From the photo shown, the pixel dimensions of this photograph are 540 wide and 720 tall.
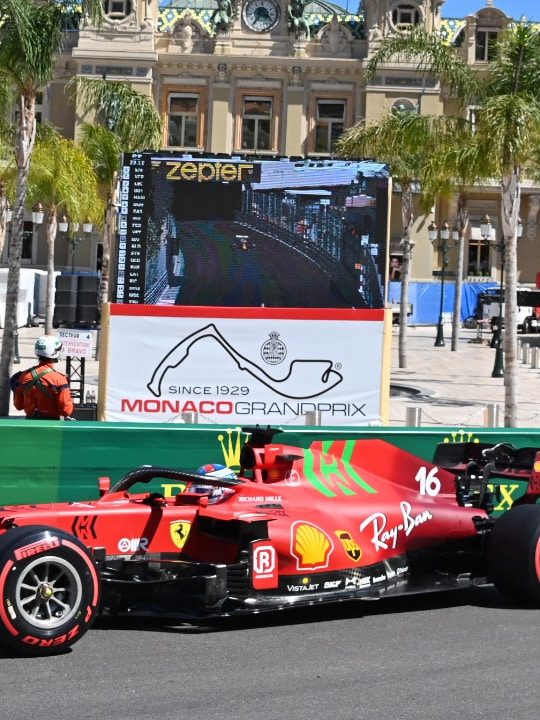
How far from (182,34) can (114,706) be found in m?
55.3

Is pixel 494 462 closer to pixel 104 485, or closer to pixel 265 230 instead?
pixel 104 485

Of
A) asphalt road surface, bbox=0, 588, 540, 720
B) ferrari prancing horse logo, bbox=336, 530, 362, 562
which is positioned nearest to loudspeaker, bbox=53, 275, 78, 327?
ferrari prancing horse logo, bbox=336, 530, 362, 562

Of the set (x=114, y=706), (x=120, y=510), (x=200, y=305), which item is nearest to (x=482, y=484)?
(x=120, y=510)

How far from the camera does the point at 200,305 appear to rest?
1847 centimetres

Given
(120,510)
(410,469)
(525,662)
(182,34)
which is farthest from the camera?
(182,34)

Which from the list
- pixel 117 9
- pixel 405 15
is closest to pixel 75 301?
pixel 117 9

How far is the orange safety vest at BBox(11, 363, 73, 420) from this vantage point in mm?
11344

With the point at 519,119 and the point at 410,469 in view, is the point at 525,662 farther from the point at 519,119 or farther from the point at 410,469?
the point at 519,119

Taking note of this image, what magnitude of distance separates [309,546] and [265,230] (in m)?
11.3

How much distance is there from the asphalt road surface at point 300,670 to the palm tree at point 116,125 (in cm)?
2176

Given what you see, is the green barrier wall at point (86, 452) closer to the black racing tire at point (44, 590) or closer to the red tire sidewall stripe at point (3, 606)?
the black racing tire at point (44, 590)

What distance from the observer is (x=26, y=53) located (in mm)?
19016

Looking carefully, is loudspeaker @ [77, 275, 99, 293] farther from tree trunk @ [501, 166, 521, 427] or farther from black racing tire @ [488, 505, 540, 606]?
black racing tire @ [488, 505, 540, 606]

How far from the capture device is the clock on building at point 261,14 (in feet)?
192
